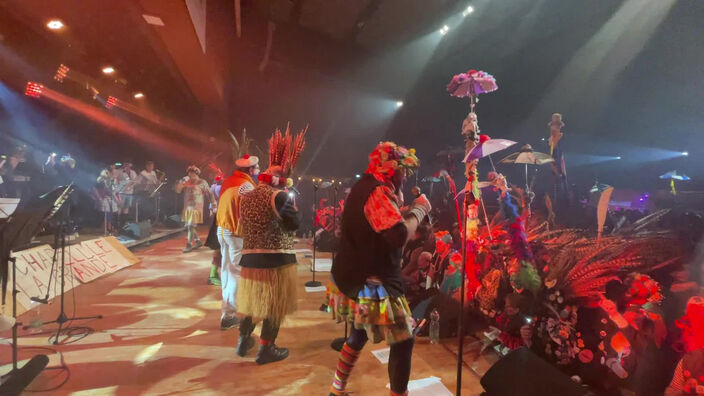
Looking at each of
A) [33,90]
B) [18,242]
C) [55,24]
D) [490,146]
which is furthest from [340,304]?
[33,90]

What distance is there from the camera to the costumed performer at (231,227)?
134 inches

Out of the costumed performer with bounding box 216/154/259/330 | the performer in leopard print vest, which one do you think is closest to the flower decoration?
the performer in leopard print vest

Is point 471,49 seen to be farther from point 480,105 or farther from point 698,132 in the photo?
point 698,132

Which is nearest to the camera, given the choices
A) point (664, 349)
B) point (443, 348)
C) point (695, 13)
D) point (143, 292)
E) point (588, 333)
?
point (664, 349)

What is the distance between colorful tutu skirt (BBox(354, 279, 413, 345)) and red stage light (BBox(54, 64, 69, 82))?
362 inches

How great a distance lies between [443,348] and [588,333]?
132 cm

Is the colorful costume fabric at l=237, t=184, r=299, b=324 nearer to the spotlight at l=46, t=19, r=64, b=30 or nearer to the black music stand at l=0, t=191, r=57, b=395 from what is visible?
the black music stand at l=0, t=191, r=57, b=395

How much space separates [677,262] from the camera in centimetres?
206

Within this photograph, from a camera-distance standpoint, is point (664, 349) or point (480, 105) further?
point (480, 105)

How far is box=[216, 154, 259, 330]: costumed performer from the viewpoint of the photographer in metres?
3.40

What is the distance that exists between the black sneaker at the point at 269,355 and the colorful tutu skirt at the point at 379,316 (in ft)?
4.58

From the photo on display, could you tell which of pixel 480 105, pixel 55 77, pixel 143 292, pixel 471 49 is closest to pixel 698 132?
pixel 480 105

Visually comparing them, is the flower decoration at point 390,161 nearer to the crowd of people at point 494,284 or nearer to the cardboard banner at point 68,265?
the crowd of people at point 494,284

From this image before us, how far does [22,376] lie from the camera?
2.45m
